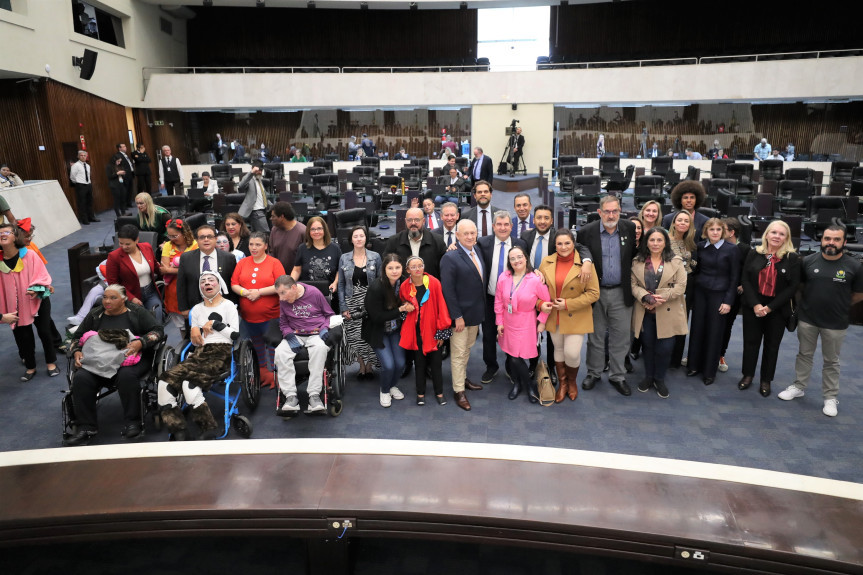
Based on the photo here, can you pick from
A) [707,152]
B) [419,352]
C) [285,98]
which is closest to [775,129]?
[707,152]

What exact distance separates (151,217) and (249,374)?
2.82 m

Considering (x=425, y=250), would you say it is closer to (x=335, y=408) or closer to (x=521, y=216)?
(x=521, y=216)

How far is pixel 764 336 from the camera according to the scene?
4.85 meters

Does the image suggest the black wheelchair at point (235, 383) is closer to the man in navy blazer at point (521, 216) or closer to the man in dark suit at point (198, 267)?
the man in dark suit at point (198, 267)

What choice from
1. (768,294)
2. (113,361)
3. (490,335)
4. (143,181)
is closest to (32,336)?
(113,361)

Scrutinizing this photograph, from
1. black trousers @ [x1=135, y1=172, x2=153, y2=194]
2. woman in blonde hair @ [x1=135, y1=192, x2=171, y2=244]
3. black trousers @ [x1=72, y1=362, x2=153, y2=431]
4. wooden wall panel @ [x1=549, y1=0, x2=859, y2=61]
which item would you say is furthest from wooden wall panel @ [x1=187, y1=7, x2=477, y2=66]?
black trousers @ [x1=72, y1=362, x2=153, y2=431]

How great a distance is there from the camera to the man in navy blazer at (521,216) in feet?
17.6

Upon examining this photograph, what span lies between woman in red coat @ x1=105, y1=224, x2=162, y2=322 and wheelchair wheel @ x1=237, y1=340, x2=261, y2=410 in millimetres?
1203

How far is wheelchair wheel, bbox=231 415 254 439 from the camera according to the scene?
4.25m

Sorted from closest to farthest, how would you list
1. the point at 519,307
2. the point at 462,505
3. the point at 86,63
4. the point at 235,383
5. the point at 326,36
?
1. the point at 462,505
2. the point at 235,383
3. the point at 519,307
4. the point at 86,63
5. the point at 326,36

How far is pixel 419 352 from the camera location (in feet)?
15.4

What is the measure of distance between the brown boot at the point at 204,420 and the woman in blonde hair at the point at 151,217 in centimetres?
279

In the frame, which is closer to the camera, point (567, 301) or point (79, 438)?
point (79, 438)

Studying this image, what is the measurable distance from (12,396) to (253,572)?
3.31 m
